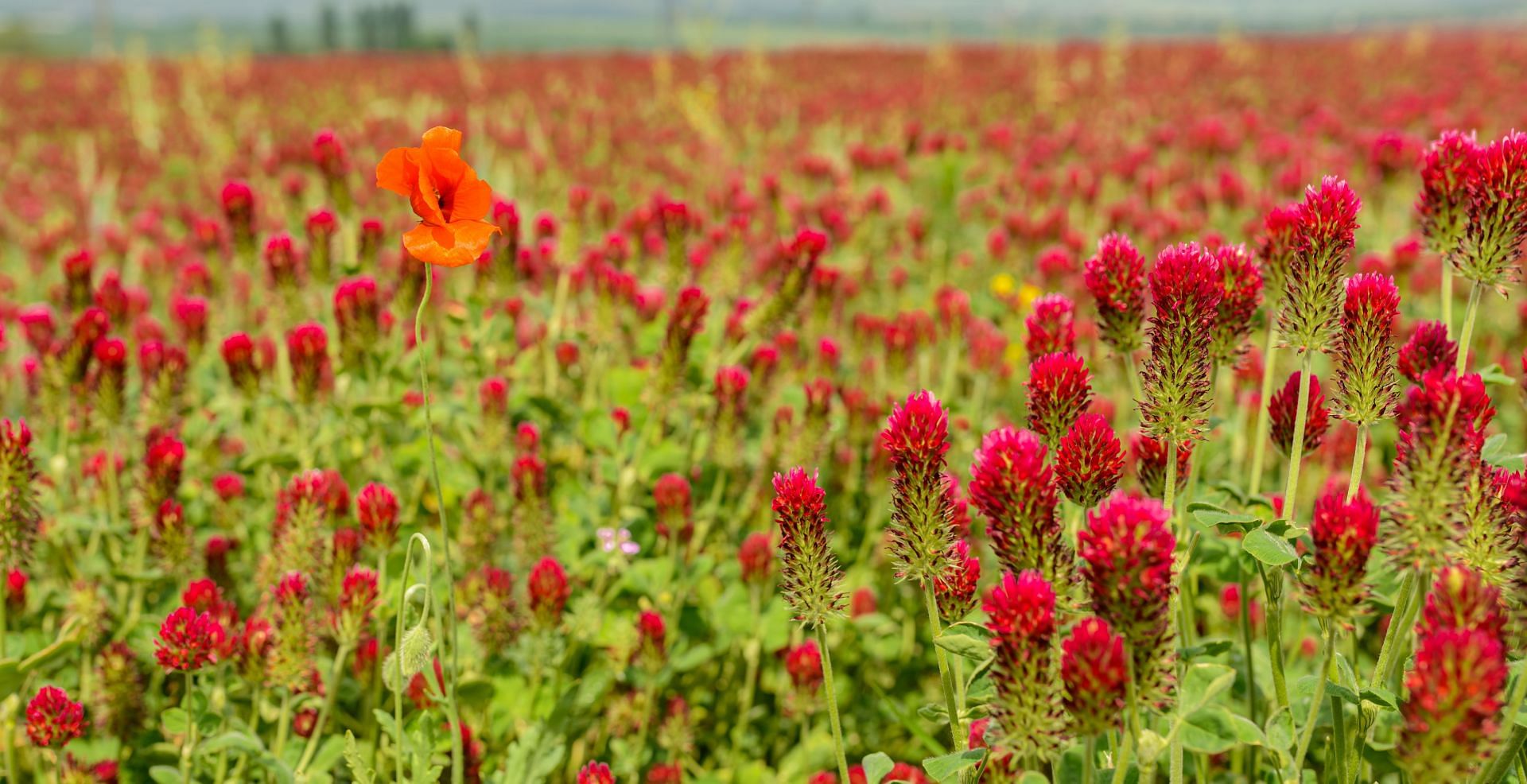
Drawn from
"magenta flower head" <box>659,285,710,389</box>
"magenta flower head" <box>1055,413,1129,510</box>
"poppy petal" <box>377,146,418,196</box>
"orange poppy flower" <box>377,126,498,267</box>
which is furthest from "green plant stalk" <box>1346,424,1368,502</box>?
"magenta flower head" <box>659,285,710,389</box>

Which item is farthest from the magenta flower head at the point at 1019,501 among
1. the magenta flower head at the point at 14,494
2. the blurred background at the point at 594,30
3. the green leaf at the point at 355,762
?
the blurred background at the point at 594,30

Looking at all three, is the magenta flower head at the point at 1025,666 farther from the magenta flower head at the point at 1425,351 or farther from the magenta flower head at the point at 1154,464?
the magenta flower head at the point at 1425,351

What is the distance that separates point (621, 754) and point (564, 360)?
1.37 metres

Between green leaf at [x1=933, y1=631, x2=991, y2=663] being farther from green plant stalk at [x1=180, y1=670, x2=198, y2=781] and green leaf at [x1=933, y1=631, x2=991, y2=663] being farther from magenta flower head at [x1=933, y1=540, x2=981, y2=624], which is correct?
green plant stalk at [x1=180, y1=670, x2=198, y2=781]

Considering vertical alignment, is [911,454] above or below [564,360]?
above

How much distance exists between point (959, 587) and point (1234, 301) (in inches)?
23.1

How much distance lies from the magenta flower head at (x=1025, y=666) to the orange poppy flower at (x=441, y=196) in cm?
78

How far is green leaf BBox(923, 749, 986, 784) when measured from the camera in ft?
4.15

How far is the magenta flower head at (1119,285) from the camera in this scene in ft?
5.11

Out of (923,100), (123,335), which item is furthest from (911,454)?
(923,100)

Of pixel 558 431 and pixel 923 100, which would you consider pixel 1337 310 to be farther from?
pixel 923 100

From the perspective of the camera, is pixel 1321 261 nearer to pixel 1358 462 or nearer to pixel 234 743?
pixel 1358 462

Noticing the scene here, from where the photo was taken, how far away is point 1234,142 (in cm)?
591

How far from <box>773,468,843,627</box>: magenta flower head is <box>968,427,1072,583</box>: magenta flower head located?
0.74ft
